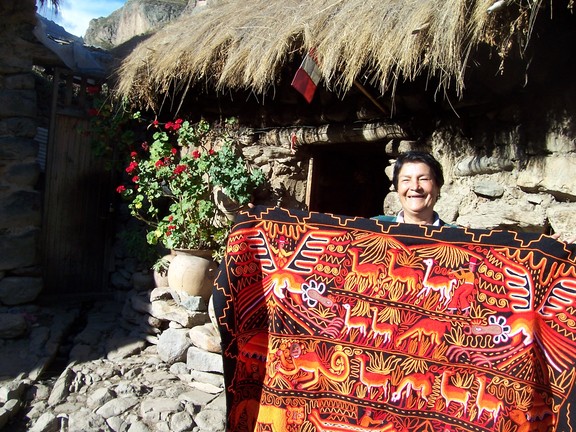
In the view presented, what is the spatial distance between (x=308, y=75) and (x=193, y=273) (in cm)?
165

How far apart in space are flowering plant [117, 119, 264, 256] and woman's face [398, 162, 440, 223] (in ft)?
6.12

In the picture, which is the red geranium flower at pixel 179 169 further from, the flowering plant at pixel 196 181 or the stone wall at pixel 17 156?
the stone wall at pixel 17 156

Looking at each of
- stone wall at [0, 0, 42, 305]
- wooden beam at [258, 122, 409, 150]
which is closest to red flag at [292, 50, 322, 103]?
wooden beam at [258, 122, 409, 150]

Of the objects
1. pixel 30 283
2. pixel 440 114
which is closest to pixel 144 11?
pixel 30 283

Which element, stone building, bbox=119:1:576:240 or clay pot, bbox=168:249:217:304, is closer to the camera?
stone building, bbox=119:1:576:240

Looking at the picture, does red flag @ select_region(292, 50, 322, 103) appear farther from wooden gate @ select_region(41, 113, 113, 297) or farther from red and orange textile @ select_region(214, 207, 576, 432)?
wooden gate @ select_region(41, 113, 113, 297)

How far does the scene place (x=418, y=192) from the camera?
200 centimetres

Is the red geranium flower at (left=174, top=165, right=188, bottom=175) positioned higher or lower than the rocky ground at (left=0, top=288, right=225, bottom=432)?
higher

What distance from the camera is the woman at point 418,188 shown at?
1994mm

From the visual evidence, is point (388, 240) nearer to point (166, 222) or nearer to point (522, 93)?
point (522, 93)

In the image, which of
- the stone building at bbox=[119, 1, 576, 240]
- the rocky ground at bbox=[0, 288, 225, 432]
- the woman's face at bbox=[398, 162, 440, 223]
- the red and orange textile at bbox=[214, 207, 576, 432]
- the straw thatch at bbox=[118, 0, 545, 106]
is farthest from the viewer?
the rocky ground at bbox=[0, 288, 225, 432]

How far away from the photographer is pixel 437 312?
1824 mm

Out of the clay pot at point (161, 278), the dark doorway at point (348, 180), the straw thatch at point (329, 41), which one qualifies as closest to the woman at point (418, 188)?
the straw thatch at point (329, 41)

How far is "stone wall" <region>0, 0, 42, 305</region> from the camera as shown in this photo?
4.07 meters
